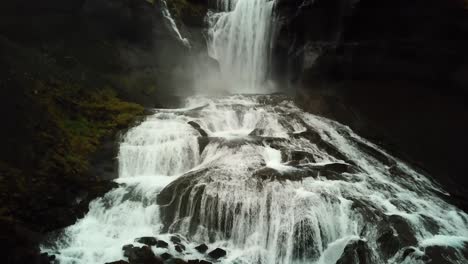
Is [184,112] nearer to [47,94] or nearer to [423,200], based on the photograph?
[47,94]

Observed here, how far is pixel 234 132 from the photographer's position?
1809cm

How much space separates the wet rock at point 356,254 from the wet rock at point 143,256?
5244 millimetres

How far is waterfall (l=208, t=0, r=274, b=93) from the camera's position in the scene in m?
26.7

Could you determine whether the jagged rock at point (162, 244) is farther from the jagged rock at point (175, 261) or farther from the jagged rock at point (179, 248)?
the jagged rock at point (175, 261)

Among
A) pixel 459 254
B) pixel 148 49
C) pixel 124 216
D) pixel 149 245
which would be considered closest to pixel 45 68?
pixel 148 49

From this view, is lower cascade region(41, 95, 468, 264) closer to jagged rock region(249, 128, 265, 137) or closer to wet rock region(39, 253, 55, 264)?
wet rock region(39, 253, 55, 264)

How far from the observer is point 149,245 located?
38.0 ft

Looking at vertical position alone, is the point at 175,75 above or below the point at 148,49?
below

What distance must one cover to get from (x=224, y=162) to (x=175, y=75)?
434 inches

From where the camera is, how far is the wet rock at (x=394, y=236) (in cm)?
1112

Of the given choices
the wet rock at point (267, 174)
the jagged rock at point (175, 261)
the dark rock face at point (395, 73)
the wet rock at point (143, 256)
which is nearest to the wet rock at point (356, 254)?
the wet rock at point (267, 174)

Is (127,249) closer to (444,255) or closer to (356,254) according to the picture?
(356,254)

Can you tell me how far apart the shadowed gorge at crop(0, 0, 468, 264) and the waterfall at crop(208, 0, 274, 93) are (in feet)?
0.33

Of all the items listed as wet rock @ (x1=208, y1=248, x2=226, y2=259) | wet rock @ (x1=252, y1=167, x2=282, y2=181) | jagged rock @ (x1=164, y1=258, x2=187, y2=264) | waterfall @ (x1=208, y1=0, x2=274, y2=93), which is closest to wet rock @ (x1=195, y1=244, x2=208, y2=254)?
wet rock @ (x1=208, y1=248, x2=226, y2=259)
